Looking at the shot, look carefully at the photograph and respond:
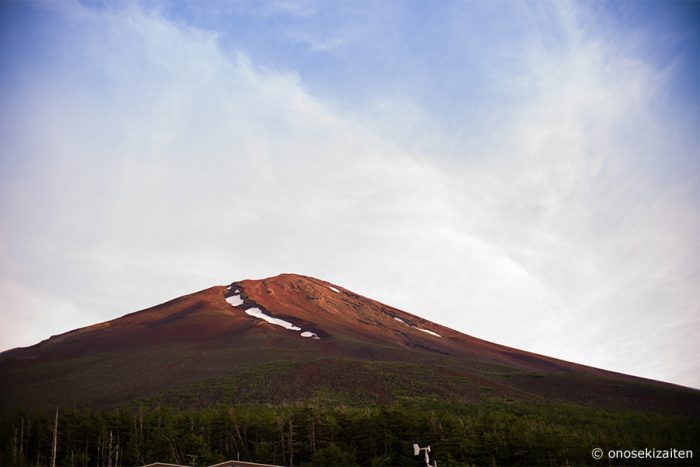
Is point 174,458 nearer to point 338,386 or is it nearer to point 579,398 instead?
point 338,386

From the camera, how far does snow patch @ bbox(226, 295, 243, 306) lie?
115000mm

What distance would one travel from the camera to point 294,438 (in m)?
45.6

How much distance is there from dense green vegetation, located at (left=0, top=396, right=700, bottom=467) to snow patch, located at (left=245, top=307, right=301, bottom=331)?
43.5 m

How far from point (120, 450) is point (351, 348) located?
4092cm

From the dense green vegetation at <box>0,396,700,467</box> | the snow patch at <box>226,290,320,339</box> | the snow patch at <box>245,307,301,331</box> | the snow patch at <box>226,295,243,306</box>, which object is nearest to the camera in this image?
the dense green vegetation at <box>0,396,700,467</box>

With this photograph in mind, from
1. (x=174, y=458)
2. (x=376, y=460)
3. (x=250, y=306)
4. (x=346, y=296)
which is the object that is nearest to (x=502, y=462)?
(x=376, y=460)

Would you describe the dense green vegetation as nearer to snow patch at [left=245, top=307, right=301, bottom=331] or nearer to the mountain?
the mountain

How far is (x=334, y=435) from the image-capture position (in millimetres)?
44656

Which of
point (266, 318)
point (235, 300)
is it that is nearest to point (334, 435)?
point (266, 318)
